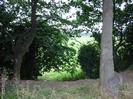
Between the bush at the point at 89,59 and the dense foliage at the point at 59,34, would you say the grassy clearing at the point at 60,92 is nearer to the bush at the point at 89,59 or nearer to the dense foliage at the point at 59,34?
the dense foliage at the point at 59,34

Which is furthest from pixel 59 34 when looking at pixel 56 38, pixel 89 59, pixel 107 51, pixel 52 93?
pixel 52 93

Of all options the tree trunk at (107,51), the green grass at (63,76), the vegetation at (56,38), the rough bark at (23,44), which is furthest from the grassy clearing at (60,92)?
the green grass at (63,76)

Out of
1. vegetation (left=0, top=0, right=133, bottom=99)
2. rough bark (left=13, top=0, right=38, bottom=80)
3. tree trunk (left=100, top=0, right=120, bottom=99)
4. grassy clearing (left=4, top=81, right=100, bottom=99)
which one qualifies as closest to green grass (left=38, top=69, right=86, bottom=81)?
vegetation (left=0, top=0, right=133, bottom=99)

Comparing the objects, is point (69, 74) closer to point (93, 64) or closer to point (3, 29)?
point (93, 64)

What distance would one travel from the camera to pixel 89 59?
16469 millimetres

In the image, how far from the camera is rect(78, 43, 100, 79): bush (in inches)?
647

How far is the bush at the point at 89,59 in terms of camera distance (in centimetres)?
1642

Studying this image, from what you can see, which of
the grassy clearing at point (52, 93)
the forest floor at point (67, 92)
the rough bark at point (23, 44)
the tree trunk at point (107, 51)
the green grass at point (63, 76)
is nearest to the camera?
the grassy clearing at point (52, 93)

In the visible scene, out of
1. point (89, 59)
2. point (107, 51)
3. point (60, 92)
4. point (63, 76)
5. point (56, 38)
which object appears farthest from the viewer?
point (63, 76)

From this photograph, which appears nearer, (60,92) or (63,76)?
(60,92)

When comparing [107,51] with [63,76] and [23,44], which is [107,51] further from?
[63,76]

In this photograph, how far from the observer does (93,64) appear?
1656cm

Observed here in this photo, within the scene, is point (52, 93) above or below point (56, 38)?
below

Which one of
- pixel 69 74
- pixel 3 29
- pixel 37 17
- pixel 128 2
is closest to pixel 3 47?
pixel 3 29
